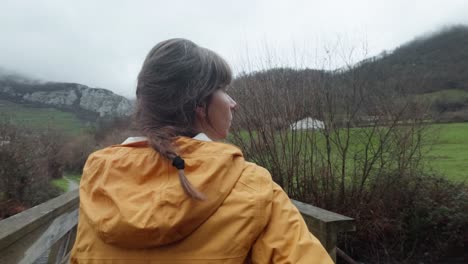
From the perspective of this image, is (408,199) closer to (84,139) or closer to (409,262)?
(409,262)

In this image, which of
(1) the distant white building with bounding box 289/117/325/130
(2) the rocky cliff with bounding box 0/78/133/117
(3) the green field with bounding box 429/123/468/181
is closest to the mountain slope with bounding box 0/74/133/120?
(2) the rocky cliff with bounding box 0/78/133/117

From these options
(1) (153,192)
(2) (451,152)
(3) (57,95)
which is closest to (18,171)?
(2) (451,152)

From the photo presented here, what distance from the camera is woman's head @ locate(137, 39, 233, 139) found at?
3.82ft

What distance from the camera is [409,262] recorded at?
23.4 ft

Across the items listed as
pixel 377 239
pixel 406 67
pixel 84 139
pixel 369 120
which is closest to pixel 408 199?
pixel 377 239

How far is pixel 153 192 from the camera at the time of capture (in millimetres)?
973

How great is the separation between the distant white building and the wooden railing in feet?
13.9

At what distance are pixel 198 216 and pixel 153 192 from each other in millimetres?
127

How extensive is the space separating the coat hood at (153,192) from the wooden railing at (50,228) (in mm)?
711

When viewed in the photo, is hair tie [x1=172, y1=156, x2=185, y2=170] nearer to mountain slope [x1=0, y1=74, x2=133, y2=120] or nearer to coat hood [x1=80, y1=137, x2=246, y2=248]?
coat hood [x1=80, y1=137, x2=246, y2=248]

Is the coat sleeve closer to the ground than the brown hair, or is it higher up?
closer to the ground

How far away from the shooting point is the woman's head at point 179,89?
45.8 inches

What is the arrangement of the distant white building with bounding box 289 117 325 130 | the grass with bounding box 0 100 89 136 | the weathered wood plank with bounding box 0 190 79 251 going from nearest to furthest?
the weathered wood plank with bounding box 0 190 79 251 → the distant white building with bounding box 289 117 325 130 → the grass with bounding box 0 100 89 136

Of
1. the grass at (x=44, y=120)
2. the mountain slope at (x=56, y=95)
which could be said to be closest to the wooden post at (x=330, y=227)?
the grass at (x=44, y=120)
